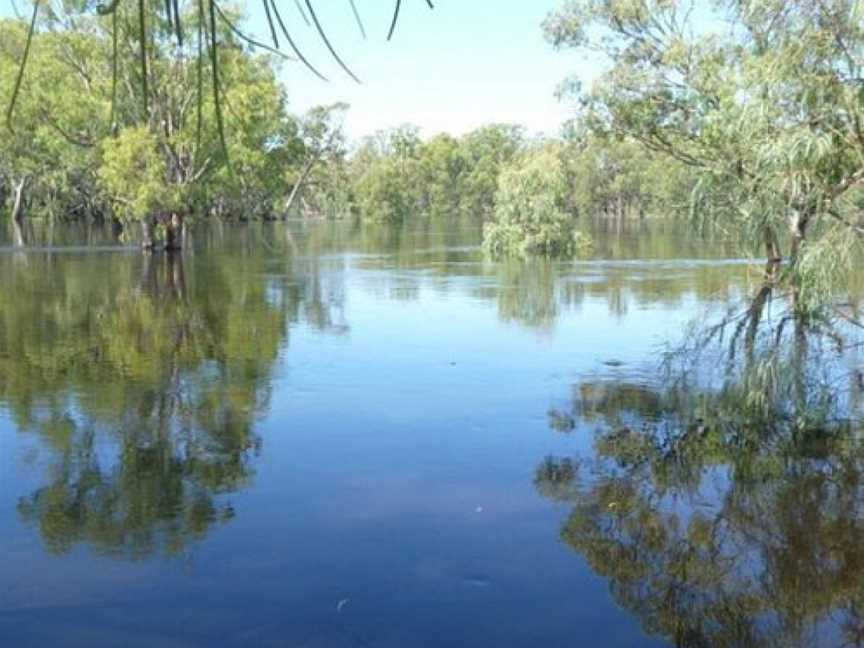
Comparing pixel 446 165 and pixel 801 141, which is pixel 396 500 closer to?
pixel 801 141

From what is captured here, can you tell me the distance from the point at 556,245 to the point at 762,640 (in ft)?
104

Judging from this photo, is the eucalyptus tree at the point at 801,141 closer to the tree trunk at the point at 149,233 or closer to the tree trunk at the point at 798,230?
the tree trunk at the point at 798,230

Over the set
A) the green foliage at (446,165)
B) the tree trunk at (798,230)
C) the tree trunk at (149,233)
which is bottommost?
the tree trunk at (798,230)

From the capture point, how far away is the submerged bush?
3575 centimetres

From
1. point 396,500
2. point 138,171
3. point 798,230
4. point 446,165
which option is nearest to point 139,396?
point 396,500

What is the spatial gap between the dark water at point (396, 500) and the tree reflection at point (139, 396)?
0.04 metres

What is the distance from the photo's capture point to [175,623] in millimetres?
5629

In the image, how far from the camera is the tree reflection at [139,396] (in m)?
7.41

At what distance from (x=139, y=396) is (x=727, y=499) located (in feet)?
22.8

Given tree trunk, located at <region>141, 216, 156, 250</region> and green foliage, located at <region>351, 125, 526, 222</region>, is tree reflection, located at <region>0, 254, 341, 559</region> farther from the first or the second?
green foliage, located at <region>351, 125, 526, 222</region>

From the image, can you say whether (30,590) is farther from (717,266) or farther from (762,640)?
(717,266)

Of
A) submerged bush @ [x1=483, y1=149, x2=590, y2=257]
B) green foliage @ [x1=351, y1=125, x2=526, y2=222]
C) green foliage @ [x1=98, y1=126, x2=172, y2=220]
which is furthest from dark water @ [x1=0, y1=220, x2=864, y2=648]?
green foliage @ [x1=351, y1=125, x2=526, y2=222]

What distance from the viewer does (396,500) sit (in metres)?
8.02

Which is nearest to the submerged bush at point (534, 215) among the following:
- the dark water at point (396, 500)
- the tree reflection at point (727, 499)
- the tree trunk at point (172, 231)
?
the tree trunk at point (172, 231)
